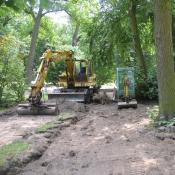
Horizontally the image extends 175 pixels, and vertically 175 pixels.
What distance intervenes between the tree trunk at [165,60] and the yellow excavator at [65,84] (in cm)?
590

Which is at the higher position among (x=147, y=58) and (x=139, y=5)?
(x=139, y=5)

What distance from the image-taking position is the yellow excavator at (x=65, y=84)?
17.7m

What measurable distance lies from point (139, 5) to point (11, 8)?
62.4ft

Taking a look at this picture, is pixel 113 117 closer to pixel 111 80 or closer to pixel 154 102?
pixel 154 102

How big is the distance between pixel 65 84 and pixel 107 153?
13.9m

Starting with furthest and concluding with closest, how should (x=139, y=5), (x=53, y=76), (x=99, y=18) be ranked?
(x=53, y=76)
(x=99, y=18)
(x=139, y=5)

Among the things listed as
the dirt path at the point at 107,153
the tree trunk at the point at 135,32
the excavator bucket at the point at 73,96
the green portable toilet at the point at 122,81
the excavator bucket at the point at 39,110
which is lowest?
the dirt path at the point at 107,153

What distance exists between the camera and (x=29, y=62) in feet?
123

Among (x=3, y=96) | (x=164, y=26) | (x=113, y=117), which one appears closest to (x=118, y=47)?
(x=3, y=96)

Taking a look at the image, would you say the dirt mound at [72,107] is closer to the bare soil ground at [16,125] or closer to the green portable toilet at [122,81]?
the green portable toilet at [122,81]

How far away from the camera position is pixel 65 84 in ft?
76.4

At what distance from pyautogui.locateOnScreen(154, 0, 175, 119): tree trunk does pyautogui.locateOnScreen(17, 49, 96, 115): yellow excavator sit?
5895mm

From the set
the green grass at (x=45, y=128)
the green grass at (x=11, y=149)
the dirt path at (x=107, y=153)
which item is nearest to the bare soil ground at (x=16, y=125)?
the green grass at (x=45, y=128)

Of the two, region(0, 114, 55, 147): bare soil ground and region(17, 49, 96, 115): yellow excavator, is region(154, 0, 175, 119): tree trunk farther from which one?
region(17, 49, 96, 115): yellow excavator
